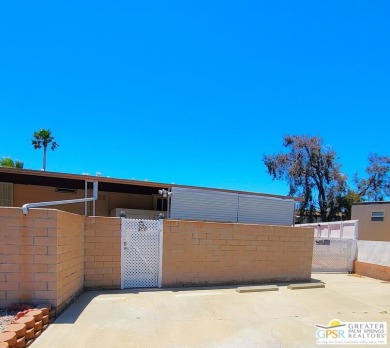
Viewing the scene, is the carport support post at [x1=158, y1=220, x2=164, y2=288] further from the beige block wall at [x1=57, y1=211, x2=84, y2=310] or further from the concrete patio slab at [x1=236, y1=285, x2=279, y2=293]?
the concrete patio slab at [x1=236, y1=285, x2=279, y2=293]

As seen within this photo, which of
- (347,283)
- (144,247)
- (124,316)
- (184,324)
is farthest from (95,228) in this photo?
(347,283)

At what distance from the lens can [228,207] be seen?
35.2 ft

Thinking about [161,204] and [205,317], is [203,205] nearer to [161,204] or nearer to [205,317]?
[161,204]

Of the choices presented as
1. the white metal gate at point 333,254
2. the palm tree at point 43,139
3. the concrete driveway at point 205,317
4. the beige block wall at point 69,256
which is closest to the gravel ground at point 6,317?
the concrete driveway at point 205,317

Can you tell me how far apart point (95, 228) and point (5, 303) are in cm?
266

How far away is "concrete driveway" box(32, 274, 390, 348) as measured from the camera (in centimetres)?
459

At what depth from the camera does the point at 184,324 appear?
5309 mm

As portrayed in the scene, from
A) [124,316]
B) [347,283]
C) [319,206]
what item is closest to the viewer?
[124,316]

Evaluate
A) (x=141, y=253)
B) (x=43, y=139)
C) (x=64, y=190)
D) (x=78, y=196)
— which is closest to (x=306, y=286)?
(x=141, y=253)

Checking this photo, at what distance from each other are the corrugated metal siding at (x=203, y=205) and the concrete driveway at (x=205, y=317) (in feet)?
8.87

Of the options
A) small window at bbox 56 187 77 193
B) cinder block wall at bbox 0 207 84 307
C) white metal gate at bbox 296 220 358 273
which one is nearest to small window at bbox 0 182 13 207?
small window at bbox 56 187 77 193

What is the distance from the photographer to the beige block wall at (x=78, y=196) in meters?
10.9

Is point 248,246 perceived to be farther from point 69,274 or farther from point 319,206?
point 319,206

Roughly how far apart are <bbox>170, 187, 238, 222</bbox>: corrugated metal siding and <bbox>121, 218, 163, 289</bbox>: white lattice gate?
6.65 ft
